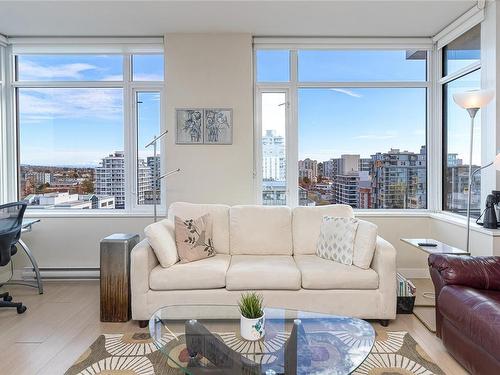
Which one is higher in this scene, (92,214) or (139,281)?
(92,214)

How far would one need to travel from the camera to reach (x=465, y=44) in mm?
3730

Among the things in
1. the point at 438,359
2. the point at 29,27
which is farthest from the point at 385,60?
the point at 29,27

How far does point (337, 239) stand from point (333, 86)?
2.04 metres

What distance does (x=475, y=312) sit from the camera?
2088 millimetres

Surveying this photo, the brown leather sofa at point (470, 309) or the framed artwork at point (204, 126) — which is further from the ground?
the framed artwork at point (204, 126)

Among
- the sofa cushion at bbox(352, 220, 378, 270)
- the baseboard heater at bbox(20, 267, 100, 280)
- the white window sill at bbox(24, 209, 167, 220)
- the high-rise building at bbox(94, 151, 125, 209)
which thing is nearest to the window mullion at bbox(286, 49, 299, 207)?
the sofa cushion at bbox(352, 220, 378, 270)

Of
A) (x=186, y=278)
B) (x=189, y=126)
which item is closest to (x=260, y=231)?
(x=186, y=278)

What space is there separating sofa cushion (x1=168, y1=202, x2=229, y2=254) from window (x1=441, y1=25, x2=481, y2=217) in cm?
254

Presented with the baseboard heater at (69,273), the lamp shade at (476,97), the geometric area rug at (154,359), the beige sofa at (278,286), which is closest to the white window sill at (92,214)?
the baseboard heater at (69,273)

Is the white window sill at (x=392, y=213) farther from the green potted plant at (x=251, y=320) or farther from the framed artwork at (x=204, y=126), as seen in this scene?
the green potted plant at (x=251, y=320)

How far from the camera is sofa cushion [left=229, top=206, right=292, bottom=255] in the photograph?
346 cm

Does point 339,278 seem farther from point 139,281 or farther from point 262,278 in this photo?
point 139,281

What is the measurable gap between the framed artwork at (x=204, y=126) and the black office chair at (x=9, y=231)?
1.73 m

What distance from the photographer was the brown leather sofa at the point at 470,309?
1.97 meters
